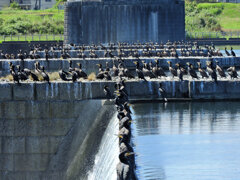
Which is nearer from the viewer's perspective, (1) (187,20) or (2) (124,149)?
(2) (124,149)

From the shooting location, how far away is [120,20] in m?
65.2

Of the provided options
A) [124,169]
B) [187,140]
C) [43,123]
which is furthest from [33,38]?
[124,169]

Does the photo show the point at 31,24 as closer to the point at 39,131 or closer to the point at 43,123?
the point at 43,123

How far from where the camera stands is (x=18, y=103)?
25.2m

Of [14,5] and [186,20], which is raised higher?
[14,5]

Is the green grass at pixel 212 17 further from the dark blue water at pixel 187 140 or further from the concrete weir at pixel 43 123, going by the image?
the dark blue water at pixel 187 140

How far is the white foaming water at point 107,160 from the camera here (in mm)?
15570

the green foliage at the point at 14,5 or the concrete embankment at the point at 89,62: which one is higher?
the green foliage at the point at 14,5

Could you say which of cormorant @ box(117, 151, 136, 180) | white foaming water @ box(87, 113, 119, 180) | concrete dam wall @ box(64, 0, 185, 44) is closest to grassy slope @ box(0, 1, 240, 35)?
concrete dam wall @ box(64, 0, 185, 44)

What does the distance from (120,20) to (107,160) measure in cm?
4906

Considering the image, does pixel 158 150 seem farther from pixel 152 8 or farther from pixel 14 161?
pixel 152 8

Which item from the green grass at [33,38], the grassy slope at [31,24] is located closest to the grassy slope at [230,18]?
the grassy slope at [31,24]

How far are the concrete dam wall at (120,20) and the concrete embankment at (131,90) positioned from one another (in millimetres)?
38877

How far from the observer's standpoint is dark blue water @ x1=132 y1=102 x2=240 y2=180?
1541 centimetres
